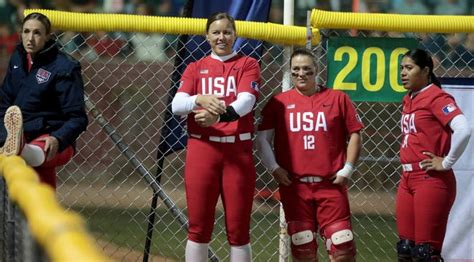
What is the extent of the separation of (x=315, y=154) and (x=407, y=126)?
2.09 ft

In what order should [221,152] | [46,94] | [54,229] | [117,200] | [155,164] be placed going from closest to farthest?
[54,229]
[46,94]
[221,152]
[155,164]
[117,200]

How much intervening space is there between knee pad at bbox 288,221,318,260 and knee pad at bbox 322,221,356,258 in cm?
10

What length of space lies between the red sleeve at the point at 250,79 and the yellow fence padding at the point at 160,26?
2.63 feet

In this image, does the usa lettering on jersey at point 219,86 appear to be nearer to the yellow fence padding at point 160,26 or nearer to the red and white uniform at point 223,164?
the red and white uniform at point 223,164

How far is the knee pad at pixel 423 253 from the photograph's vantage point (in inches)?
264

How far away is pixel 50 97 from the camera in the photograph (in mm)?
6234

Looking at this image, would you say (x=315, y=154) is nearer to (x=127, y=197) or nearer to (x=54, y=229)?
(x=54, y=229)

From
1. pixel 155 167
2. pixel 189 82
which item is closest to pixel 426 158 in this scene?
pixel 189 82

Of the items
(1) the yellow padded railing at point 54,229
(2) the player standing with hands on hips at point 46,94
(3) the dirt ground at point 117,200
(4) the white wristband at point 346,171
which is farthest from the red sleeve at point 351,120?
(1) the yellow padded railing at point 54,229

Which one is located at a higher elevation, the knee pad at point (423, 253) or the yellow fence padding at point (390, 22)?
the yellow fence padding at point (390, 22)

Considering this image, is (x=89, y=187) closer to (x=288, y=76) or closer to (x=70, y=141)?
(x=288, y=76)

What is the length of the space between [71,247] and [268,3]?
5.46 metres

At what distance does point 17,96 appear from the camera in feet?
20.7

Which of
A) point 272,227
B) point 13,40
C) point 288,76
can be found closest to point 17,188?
point 288,76
